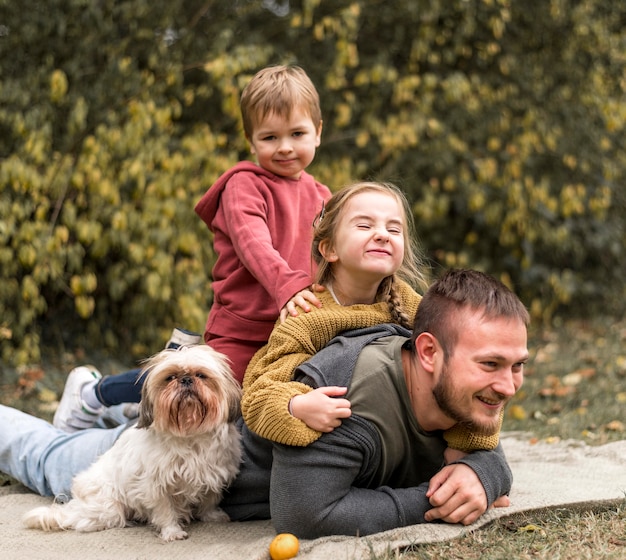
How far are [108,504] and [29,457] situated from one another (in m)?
0.71

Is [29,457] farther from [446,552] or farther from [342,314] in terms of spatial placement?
[446,552]

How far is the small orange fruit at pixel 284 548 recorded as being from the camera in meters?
2.58

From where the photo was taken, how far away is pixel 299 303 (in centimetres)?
295

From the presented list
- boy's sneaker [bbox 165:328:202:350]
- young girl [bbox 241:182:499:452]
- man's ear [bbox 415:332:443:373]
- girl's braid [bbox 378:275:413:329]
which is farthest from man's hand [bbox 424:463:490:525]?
boy's sneaker [bbox 165:328:202:350]

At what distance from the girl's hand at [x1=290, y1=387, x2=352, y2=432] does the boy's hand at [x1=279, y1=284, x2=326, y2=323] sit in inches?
14.8

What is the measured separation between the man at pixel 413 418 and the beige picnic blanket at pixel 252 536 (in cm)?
7

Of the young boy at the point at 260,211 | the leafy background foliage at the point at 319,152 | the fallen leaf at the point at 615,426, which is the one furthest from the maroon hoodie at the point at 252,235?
the leafy background foliage at the point at 319,152

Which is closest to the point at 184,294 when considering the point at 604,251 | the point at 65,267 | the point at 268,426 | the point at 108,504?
the point at 65,267

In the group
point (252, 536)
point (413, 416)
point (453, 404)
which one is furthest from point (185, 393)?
point (453, 404)

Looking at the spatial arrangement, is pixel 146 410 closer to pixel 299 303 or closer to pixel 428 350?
pixel 299 303

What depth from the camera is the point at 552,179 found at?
29.8 ft

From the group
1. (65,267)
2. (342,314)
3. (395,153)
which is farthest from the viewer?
(395,153)

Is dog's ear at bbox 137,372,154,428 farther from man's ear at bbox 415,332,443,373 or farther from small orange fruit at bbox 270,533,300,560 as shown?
man's ear at bbox 415,332,443,373

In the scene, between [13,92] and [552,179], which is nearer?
[13,92]
